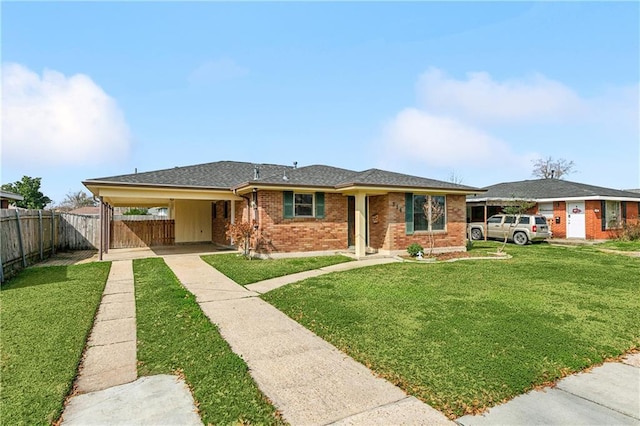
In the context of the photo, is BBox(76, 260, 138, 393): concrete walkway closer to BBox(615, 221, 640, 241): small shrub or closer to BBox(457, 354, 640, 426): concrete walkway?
BBox(457, 354, 640, 426): concrete walkway

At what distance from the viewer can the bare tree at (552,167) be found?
1785 inches

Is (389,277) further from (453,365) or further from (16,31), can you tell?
(16,31)

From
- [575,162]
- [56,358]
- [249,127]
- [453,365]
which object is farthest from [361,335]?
[575,162]

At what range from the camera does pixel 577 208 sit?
811 inches

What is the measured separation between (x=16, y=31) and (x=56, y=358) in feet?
26.9

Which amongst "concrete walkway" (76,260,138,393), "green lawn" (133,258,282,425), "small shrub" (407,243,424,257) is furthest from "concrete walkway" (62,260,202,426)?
"small shrub" (407,243,424,257)

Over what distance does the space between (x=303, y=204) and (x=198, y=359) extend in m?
9.42

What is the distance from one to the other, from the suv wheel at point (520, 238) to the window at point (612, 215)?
261 inches

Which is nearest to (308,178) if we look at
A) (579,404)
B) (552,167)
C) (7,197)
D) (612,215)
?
(579,404)

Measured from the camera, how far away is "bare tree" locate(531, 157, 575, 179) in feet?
149

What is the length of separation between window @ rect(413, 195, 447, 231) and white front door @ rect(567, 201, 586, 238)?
471 inches

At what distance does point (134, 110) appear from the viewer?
1315 centimetres

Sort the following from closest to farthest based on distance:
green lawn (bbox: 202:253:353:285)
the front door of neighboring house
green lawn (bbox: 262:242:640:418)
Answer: green lawn (bbox: 262:242:640:418) → green lawn (bbox: 202:253:353:285) → the front door of neighboring house

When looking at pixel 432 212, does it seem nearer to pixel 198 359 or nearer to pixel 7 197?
pixel 198 359
